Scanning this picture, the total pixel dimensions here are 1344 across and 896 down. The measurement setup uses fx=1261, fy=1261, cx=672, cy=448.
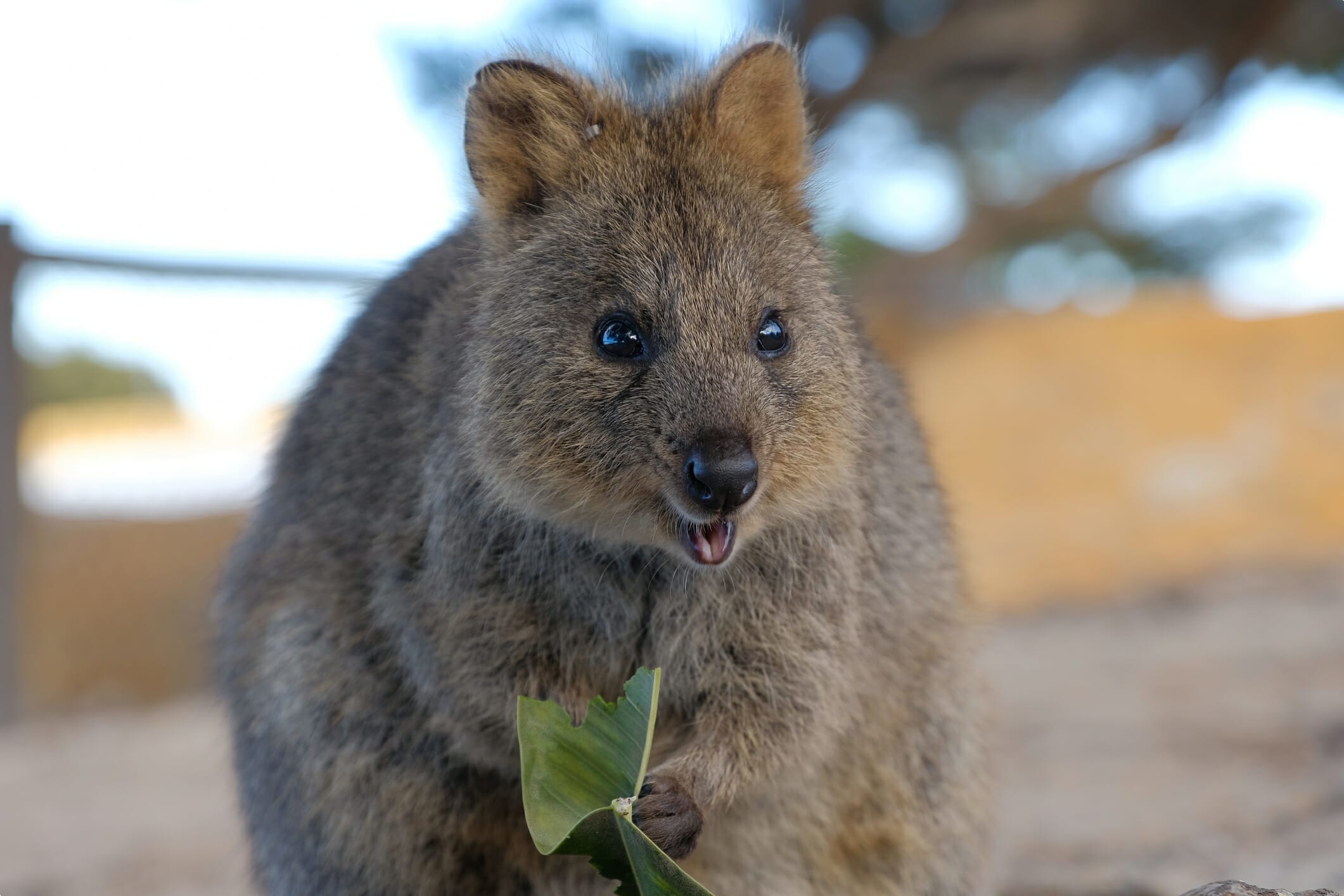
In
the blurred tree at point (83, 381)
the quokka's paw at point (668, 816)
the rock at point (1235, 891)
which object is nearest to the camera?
the rock at point (1235, 891)

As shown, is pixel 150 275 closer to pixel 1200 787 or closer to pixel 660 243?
pixel 660 243

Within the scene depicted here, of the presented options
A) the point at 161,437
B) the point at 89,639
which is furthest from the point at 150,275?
the point at 161,437

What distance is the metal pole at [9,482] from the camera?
866 centimetres

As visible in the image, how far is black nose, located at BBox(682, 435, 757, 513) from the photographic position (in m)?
2.72

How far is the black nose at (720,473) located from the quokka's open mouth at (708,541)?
4.7 inches

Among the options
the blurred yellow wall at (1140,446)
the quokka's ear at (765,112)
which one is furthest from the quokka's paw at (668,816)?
the blurred yellow wall at (1140,446)

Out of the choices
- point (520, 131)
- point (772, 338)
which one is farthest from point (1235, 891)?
point (520, 131)

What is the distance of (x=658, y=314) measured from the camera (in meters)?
3.04

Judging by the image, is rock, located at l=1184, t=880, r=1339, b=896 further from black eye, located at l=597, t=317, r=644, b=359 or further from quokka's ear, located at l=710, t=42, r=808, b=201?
quokka's ear, located at l=710, t=42, r=808, b=201

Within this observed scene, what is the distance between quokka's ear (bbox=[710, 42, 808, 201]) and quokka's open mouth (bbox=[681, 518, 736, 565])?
3.73 feet

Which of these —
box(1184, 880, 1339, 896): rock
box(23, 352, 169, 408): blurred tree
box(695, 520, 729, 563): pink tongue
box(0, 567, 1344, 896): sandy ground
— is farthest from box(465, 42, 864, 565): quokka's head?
box(23, 352, 169, 408): blurred tree

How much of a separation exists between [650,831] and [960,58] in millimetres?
11225

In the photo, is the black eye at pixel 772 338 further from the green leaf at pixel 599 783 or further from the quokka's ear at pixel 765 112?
the green leaf at pixel 599 783

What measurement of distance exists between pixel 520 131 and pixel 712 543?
130 centimetres
